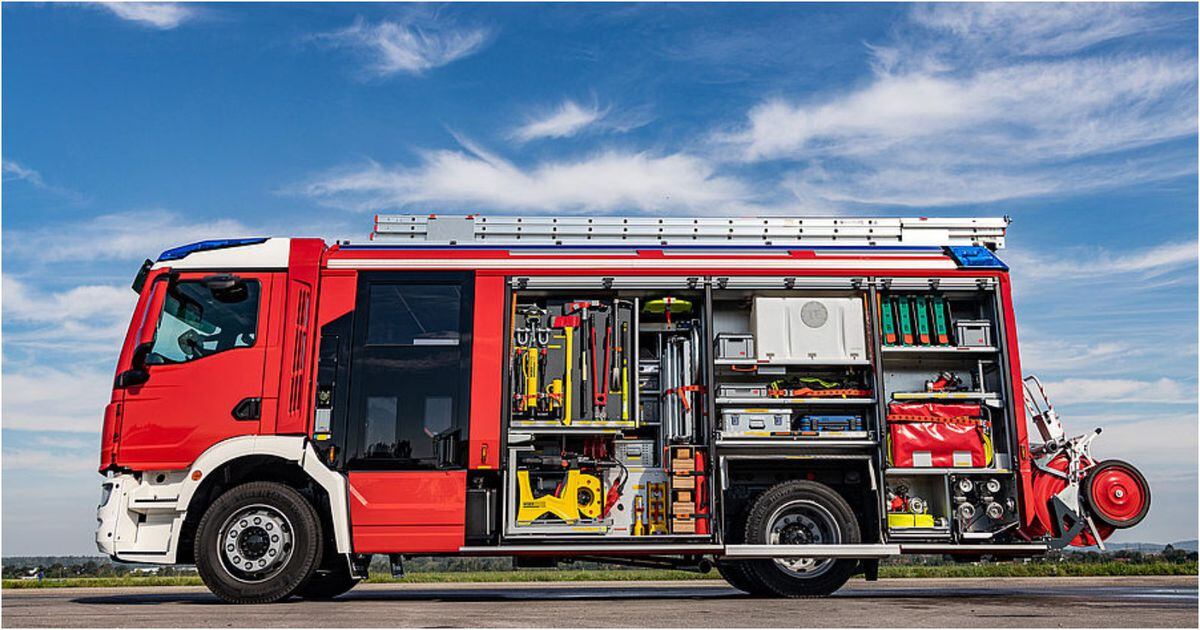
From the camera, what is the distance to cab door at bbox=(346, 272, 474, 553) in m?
9.02

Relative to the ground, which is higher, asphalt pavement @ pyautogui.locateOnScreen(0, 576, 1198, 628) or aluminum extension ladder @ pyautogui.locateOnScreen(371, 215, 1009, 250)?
aluminum extension ladder @ pyautogui.locateOnScreen(371, 215, 1009, 250)

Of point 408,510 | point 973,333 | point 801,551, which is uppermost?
point 973,333

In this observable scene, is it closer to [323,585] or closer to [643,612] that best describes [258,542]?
[323,585]

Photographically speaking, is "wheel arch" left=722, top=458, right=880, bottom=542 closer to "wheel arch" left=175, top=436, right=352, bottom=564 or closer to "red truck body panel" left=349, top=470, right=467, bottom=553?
→ "red truck body panel" left=349, top=470, right=467, bottom=553

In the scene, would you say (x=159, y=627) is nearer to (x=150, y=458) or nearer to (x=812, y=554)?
(x=150, y=458)

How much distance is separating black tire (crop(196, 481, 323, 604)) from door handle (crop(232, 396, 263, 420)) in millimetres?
668

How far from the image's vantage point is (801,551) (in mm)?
9086

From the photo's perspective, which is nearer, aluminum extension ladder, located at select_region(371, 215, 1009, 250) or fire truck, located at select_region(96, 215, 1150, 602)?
fire truck, located at select_region(96, 215, 1150, 602)

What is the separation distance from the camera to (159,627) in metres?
6.58

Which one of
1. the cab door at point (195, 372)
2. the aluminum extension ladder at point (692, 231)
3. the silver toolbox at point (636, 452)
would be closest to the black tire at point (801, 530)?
the silver toolbox at point (636, 452)

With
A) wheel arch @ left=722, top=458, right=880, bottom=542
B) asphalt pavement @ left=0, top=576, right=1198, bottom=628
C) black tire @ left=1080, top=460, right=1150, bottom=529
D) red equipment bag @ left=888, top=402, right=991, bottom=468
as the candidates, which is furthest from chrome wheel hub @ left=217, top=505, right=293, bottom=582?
black tire @ left=1080, top=460, right=1150, bottom=529

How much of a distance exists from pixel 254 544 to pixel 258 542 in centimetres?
4

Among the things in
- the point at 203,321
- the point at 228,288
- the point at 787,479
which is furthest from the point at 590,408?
the point at 203,321

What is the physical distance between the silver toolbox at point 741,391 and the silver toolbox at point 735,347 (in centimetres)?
29
